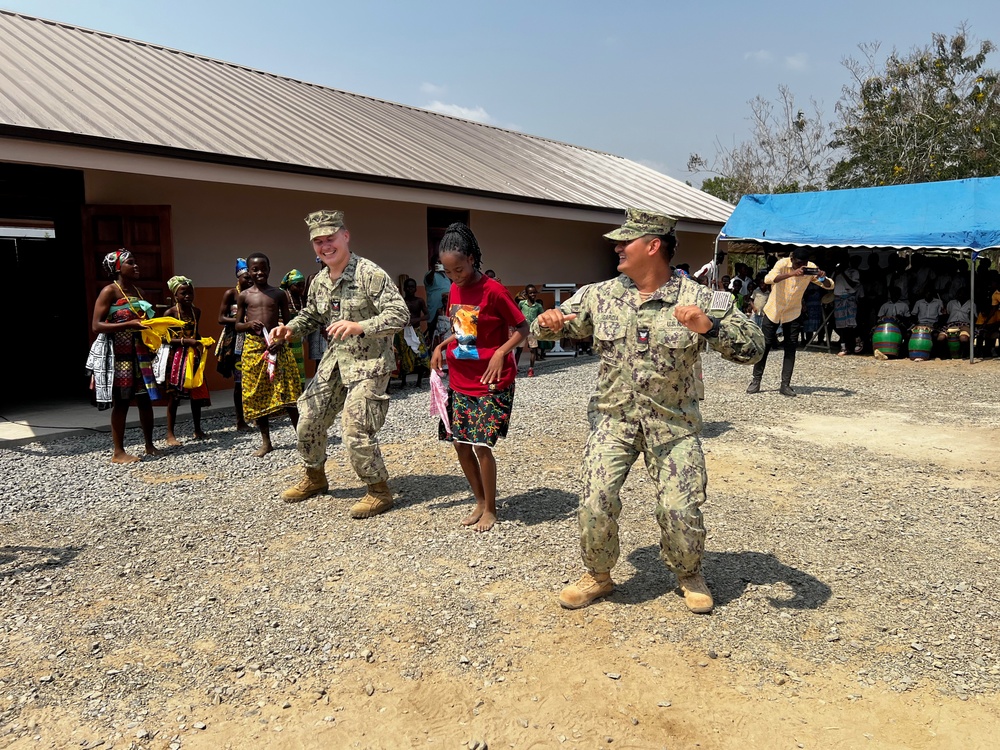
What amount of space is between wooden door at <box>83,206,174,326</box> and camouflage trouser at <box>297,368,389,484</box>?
413 centimetres

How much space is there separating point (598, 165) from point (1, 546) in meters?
17.2

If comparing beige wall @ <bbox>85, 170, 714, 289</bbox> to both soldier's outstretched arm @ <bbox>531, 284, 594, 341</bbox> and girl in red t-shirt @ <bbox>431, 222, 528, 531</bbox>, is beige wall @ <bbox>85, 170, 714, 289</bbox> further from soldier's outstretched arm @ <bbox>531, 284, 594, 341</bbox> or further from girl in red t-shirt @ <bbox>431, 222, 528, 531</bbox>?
soldier's outstretched arm @ <bbox>531, 284, 594, 341</bbox>

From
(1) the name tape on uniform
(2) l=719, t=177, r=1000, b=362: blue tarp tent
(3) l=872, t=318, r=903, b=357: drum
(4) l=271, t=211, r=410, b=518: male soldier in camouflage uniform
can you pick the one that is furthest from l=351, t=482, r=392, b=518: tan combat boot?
(3) l=872, t=318, r=903, b=357: drum

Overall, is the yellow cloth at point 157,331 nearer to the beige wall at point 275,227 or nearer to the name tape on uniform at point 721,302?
the beige wall at point 275,227

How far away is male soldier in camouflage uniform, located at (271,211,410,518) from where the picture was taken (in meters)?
4.47

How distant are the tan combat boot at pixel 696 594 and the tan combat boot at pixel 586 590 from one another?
1.07 ft

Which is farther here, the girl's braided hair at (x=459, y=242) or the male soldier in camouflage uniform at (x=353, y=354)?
the male soldier in camouflage uniform at (x=353, y=354)

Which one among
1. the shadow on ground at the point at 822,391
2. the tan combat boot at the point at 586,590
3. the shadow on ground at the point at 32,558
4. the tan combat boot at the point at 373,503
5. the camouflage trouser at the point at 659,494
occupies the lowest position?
the shadow on ground at the point at 32,558

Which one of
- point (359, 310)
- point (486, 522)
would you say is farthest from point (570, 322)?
point (359, 310)

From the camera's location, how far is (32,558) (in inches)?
161

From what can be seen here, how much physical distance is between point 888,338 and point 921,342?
57 centimetres

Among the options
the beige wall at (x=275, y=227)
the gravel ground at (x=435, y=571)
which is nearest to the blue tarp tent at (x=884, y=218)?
the beige wall at (x=275, y=227)

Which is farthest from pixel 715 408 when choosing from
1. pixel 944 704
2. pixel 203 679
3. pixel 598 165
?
pixel 598 165

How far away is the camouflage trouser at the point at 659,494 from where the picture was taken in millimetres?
3145
